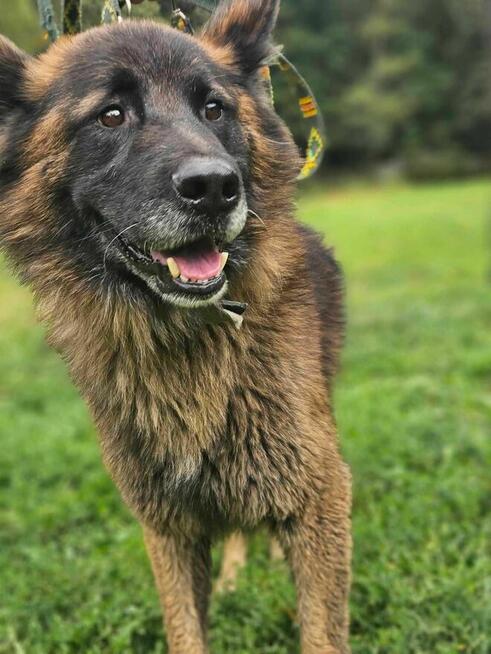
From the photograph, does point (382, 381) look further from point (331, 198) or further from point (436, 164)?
point (436, 164)

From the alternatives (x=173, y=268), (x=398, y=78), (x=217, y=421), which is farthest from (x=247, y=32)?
(x=398, y=78)

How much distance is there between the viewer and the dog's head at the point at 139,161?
2.40 meters

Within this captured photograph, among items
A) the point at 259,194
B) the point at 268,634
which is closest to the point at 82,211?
the point at 259,194

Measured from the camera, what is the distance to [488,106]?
133 feet

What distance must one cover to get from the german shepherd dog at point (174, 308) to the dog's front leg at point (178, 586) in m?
0.08

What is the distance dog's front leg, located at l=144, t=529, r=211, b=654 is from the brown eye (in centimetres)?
160

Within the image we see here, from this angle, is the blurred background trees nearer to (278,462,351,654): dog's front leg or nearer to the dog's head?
the dog's head

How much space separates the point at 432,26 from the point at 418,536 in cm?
4566

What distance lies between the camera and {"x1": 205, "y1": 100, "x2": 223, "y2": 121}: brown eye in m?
2.73

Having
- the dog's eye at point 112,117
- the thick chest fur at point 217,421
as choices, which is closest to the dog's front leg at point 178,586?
the thick chest fur at point 217,421

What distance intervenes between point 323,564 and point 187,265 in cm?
→ 121

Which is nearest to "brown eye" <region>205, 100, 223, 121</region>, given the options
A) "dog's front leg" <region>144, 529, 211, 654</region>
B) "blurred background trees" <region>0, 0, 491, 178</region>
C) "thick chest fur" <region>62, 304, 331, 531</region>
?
"thick chest fur" <region>62, 304, 331, 531</region>

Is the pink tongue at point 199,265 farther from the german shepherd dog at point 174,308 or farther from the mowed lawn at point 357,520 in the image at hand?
the mowed lawn at point 357,520

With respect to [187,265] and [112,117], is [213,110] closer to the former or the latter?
[112,117]
